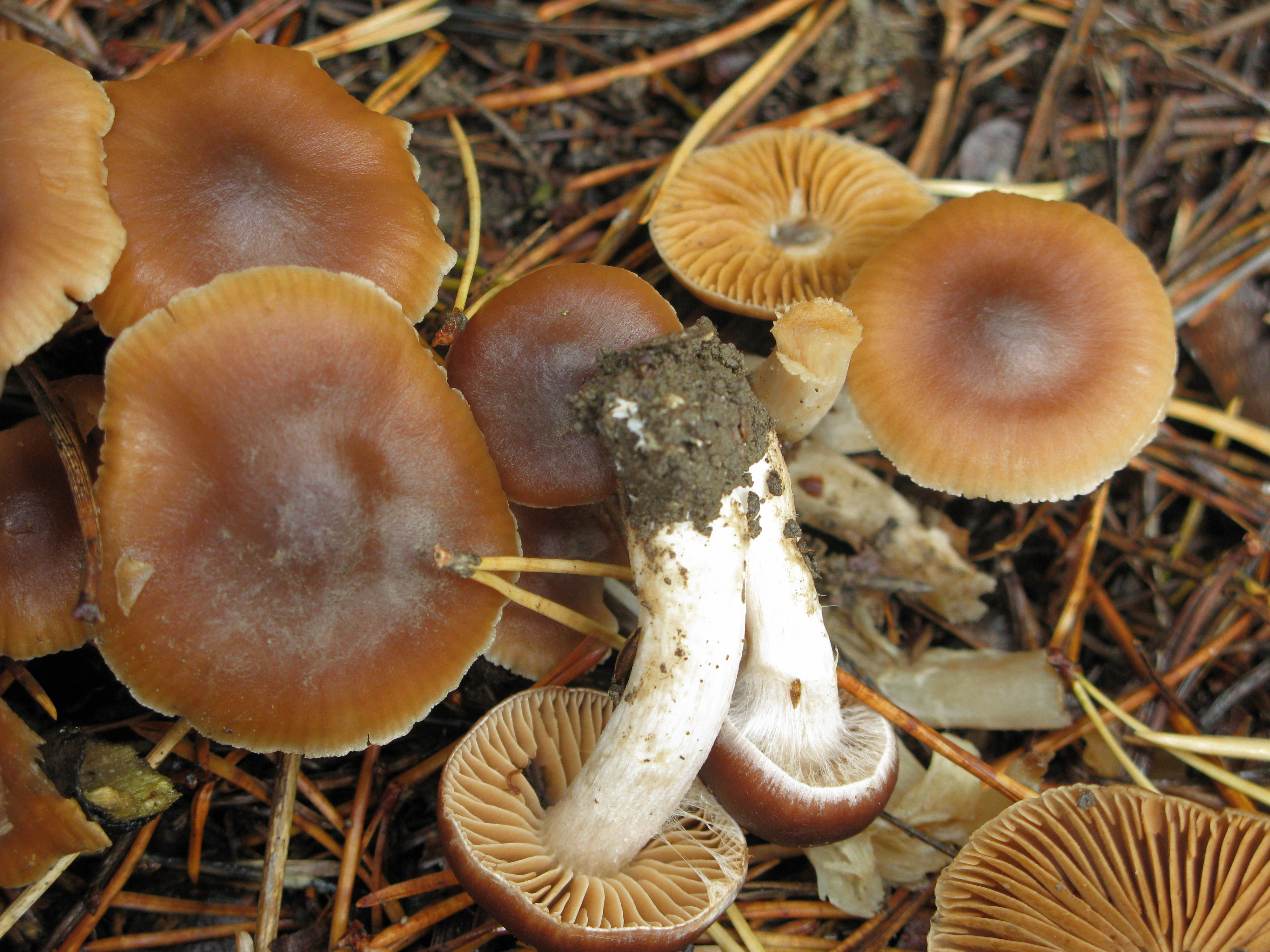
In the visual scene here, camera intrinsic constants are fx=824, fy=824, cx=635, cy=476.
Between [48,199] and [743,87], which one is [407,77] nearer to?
[743,87]

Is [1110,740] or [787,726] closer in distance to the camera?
[787,726]

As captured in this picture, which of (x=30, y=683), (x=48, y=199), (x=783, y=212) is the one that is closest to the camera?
(x=48, y=199)

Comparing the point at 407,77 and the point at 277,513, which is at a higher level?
the point at 407,77

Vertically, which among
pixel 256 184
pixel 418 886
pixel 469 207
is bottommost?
pixel 418 886

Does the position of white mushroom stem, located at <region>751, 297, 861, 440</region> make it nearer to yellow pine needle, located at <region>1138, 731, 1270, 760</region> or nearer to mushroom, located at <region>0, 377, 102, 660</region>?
yellow pine needle, located at <region>1138, 731, 1270, 760</region>

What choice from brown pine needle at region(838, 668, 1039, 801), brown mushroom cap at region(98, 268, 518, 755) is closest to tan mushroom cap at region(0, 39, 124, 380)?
brown mushroom cap at region(98, 268, 518, 755)

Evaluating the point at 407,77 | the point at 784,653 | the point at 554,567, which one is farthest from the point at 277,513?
the point at 407,77

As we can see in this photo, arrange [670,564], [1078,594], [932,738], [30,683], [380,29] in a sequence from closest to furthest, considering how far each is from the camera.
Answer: [670,564] → [30,683] → [932,738] → [1078,594] → [380,29]
